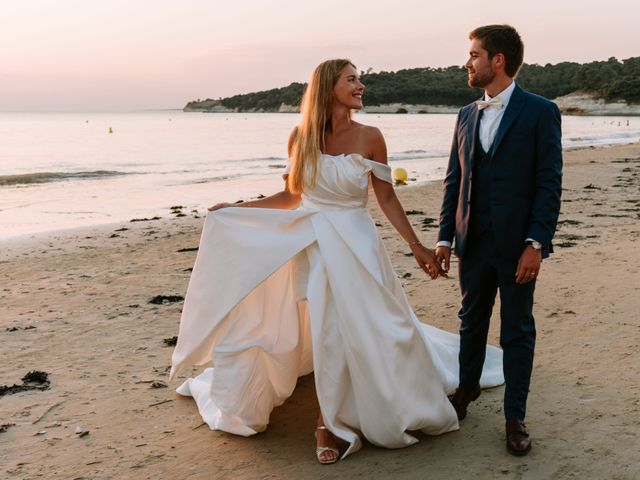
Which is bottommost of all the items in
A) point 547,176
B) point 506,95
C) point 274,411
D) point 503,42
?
point 274,411

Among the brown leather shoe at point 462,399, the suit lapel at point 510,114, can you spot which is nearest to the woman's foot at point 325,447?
the brown leather shoe at point 462,399

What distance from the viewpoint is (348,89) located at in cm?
392

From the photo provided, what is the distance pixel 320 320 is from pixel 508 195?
3.83 feet

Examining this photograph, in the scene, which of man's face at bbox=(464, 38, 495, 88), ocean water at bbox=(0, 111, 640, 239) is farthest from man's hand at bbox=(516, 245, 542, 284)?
ocean water at bbox=(0, 111, 640, 239)

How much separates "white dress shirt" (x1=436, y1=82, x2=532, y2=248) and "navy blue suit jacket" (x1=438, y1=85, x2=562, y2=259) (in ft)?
0.11

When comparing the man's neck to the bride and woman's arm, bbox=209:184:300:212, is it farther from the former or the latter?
woman's arm, bbox=209:184:300:212

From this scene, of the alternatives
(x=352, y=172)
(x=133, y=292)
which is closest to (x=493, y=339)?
(x=352, y=172)

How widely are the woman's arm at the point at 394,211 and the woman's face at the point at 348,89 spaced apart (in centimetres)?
21

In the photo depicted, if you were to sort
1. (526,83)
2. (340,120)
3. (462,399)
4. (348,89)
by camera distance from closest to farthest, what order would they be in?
(348,89) → (340,120) → (462,399) → (526,83)

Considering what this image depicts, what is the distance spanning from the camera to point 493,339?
219 inches

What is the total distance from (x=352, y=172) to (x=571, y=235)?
666cm

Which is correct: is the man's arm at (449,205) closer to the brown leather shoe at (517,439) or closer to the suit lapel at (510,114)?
the suit lapel at (510,114)

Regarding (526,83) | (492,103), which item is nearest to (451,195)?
(492,103)

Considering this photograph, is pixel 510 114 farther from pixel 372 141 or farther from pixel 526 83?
pixel 526 83
